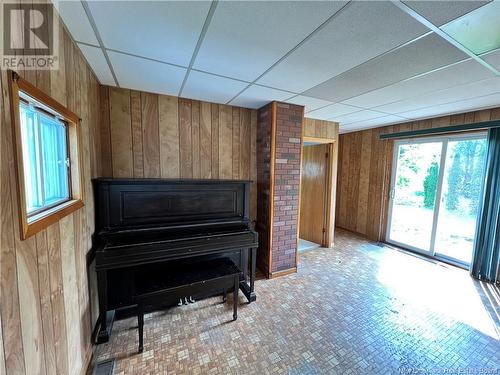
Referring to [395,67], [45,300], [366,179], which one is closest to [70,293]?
[45,300]

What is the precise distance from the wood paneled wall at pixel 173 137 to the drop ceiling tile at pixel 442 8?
6.65ft

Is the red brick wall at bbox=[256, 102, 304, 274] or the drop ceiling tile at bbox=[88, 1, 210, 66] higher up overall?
the drop ceiling tile at bbox=[88, 1, 210, 66]

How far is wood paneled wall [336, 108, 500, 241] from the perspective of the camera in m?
4.02

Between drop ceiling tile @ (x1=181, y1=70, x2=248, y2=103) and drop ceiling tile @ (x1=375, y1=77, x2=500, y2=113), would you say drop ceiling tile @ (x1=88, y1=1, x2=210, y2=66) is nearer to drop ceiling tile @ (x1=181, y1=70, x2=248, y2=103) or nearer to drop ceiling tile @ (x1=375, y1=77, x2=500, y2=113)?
drop ceiling tile @ (x1=181, y1=70, x2=248, y2=103)

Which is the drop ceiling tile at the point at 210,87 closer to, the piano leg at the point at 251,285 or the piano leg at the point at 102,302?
the piano leg at the point at 251,285

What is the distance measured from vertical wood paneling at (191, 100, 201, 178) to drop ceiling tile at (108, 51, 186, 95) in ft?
0.97

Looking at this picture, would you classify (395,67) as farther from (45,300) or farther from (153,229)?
(45,300)

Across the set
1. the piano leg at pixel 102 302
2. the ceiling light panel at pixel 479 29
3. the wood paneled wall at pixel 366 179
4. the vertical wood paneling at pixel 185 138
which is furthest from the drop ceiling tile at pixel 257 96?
the wood paneled wall at pixel 366 179

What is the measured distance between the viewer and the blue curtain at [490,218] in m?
2.69

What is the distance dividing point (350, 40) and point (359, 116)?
2.26 m

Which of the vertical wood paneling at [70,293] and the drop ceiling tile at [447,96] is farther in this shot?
the drop ceiling tile at [447,96]

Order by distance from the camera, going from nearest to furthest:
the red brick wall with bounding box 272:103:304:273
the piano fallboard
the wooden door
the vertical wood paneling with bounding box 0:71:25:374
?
the vertical wood paneling with bounding box 0:71:25:374, the piano fallboard, the red brick wall with bounding box 272:103:304:273, the wooden door

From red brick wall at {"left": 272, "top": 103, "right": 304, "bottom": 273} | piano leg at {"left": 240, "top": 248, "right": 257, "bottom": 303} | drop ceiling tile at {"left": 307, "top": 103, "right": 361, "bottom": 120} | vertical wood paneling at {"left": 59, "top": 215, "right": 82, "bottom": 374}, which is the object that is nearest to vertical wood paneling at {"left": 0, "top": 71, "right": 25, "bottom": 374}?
vertical wood paneling at {"left": 59, "top": 215, "right": 82, "bottom": 374}

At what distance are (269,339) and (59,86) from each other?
2380 millimetres
